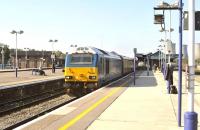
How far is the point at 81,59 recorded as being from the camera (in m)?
27.7

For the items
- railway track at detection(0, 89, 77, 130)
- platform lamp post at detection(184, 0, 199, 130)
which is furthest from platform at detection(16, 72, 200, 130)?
platform lamp post at detection(184, 0, 199, 130)

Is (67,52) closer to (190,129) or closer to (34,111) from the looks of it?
(34,111)

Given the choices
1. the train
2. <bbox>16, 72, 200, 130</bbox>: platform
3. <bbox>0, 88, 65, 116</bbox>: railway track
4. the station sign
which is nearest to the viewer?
the station sign

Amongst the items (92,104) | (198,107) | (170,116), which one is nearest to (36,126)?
(170,116)

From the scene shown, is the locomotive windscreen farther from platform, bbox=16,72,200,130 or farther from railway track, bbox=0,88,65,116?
platform, bbox=16,72,200,130

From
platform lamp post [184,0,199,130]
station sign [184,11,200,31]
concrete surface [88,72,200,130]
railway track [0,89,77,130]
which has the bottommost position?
railway track [0,89,77,130]

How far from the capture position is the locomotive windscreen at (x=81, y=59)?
27.6 meters

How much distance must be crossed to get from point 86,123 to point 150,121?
195 centimetres

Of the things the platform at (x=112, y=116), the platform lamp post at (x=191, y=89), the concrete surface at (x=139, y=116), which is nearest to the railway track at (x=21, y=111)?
the platform at (x=112, y=116)

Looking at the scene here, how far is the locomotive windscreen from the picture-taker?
Result: 27.6m

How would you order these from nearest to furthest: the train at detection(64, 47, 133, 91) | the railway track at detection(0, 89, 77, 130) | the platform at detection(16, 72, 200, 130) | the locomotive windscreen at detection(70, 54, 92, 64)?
the platform at detection(16, 72, 200, 130) → the railway track at detection(0, 89, 77, 130) → the train at detection(64, 47, 133, 91) → the locomotive windscreen at detection(70, 54, 92, 64)

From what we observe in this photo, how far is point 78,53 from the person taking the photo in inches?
1107

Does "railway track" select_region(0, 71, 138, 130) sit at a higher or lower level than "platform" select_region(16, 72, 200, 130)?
lower

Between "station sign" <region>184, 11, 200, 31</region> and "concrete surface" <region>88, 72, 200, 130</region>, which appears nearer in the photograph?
"station sign" <region>184, 11, 200, 31</region>
